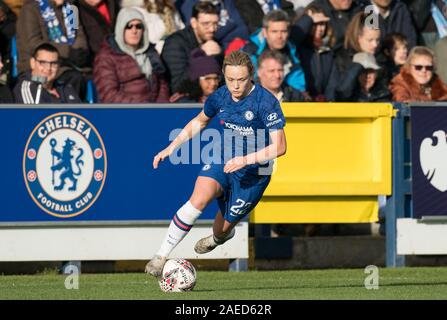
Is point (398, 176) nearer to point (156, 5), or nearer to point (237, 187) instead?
point (237, 187)

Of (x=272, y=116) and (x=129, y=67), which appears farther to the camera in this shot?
(x=129, y=67)

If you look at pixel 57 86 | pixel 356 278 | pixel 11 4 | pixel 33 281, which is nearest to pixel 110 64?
pixel 57 86

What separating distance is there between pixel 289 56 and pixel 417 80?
1.46 meters

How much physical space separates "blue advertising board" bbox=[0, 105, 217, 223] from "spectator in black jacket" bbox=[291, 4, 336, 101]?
7.00 ft

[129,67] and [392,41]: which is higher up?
[392,41]

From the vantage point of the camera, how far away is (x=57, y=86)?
13.6 meters

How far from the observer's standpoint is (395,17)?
52.1 ft

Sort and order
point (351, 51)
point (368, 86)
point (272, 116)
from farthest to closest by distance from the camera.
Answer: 1. point (351, 51)
2. point (368, 86)
3. point (272, 116)

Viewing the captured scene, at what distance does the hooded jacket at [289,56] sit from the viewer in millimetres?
14492

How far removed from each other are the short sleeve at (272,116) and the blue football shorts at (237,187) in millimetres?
514

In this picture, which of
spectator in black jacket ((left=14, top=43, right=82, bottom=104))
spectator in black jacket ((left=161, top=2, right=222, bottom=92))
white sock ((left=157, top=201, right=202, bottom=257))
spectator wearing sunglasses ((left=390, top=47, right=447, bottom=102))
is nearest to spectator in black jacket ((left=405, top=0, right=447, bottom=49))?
spectator wearing sunglasses ((left=390, top=47, right=447, bottom=102))

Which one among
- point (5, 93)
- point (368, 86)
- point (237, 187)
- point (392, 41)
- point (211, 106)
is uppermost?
point (392, 41)

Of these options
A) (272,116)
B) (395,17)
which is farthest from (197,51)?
(272,116)

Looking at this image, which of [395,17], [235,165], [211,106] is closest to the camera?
[235,165]
